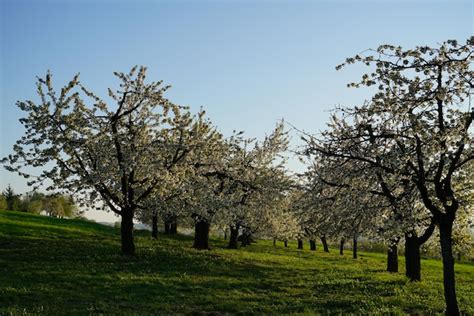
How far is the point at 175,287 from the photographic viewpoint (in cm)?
2052

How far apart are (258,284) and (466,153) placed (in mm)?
12287

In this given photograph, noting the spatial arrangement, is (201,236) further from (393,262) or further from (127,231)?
(393,262)

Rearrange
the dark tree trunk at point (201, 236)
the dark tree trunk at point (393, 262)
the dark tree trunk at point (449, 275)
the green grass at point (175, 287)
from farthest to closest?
the dark tree trunk at point (201, 236)
the dark tree trunk at point (393, 262)
the green grass at point (175, 287)
the dark tree trunk at point (449, 275)

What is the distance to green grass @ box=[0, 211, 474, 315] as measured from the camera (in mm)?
16625

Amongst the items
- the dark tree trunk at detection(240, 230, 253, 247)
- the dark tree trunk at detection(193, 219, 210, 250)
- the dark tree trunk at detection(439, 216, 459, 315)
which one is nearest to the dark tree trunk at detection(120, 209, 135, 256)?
the dark tree trunk at detection(193, 219, 210, 250)

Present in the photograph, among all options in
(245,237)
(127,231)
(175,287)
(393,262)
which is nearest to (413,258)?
(393,262)

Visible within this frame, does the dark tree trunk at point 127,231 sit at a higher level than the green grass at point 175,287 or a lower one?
higher

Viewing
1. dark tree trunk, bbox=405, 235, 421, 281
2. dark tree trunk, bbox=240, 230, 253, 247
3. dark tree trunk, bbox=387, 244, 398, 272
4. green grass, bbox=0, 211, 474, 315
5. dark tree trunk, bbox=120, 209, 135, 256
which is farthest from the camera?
dark tree trunk, bbox=240, 230, 253, 247

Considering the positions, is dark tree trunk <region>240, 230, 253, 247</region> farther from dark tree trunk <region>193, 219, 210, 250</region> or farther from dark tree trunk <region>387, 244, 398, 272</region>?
dark tree trunk <region>387, 244, 398, 272</region>

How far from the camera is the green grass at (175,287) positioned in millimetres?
16625

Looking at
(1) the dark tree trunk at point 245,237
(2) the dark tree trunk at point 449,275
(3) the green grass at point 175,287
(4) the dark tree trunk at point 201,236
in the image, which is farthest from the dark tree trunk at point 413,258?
(1) the dark tree trunk at point 245,237

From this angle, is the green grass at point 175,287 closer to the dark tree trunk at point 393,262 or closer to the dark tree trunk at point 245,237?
the dark tree trunk at point 393,262

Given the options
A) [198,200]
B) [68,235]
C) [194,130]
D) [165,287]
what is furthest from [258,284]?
[68,235]

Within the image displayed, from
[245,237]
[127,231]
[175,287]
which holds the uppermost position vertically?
[127,231]
